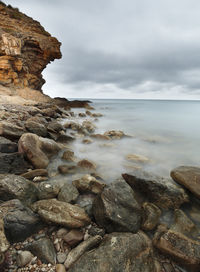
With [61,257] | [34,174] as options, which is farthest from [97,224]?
[34,174]

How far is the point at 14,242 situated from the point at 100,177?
2367mm

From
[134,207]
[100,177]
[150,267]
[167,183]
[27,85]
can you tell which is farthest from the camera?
[27,85]

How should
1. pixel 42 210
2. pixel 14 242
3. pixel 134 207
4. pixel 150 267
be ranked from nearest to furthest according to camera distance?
pixel 150 267
pixel 14 242
pixel 42 210
pixel 134 207

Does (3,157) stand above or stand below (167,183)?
above

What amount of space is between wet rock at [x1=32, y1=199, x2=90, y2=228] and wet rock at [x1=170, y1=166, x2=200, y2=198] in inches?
90.5

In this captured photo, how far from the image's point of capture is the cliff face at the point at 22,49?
64.4ft

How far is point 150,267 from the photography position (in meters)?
1.81

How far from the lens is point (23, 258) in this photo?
5.81 feet

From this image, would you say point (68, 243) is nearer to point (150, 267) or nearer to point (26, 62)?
point (150, 267)

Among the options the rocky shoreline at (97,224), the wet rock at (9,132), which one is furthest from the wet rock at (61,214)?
the wet rock at (9,132)

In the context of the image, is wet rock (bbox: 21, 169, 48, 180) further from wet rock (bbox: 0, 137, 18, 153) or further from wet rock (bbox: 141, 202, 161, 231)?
wet rock (bbox: 141, 202, 161, 231)

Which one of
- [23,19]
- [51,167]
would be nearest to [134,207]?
[51,167]

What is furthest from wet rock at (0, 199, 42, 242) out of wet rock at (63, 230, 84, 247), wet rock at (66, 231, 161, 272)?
wet rock at (66, 231, 161, 272)

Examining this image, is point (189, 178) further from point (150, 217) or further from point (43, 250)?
point (43, 250)
